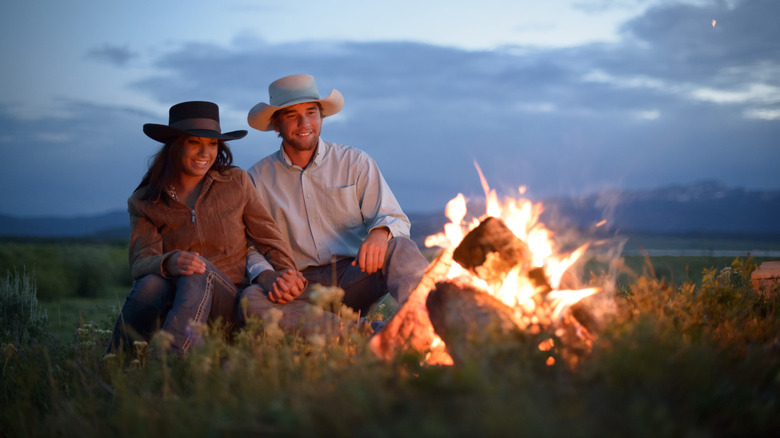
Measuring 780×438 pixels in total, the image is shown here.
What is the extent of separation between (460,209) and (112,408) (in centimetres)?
228

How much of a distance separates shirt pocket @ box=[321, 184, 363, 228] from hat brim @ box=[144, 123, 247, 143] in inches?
36.9

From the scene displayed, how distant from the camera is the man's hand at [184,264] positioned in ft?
12.8

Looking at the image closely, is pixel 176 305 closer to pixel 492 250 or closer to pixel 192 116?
pixel 192 116

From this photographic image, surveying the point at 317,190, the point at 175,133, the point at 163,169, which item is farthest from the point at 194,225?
the point at 317,190

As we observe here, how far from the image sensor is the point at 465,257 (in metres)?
3.38

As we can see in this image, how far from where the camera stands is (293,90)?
5031 mm

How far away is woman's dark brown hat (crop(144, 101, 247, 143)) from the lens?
440 cm

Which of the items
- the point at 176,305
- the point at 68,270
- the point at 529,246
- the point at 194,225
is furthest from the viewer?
the point at 68,270

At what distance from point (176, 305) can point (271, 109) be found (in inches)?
77.8

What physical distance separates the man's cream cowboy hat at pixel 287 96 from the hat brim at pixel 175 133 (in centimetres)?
48

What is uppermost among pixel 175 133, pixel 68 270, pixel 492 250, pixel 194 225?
pixel 175 133

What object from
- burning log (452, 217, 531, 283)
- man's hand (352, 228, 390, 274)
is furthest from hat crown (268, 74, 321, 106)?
burning log (452, 217, 531, 283)

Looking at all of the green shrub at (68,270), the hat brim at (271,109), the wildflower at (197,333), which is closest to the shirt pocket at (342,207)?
the hat brim at (271,109)

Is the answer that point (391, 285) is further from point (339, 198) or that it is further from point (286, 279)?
point (339, 198)
